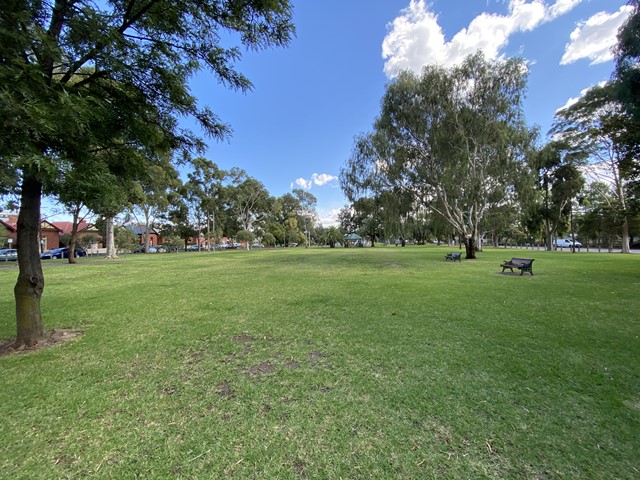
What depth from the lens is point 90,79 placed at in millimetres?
3904

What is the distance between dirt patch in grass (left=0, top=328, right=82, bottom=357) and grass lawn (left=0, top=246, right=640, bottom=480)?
0.87 feet

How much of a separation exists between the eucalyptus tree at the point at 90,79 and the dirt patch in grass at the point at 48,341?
5.0 inches

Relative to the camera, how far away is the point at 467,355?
163 inches

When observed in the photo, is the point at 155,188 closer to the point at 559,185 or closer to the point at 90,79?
the point at 90,79

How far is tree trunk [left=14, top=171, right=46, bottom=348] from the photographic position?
4.41 metres

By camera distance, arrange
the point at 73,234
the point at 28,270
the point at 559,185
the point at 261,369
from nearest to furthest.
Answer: the point at 261,369 → the point at 28,270 → the point at 73,234 → the point at 559,185

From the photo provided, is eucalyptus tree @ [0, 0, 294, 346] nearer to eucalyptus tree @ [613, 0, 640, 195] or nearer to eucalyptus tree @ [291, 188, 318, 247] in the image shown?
eucalyptus tree @ [613, 0, 640, 195]

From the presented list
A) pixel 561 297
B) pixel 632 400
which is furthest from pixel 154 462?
pixel 561 297

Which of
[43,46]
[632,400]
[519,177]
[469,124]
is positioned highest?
[469,124]

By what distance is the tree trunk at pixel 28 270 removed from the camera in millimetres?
4414

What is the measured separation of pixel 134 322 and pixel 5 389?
9.04 feet

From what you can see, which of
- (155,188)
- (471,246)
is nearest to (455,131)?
(471,246)

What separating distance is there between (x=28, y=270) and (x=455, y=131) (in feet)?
71.0

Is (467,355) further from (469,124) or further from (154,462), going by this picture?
(469,124)
